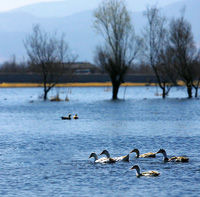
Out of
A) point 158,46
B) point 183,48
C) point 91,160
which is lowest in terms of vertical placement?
point 91,160

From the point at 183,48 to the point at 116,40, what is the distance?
8776mm

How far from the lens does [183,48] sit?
2901 inches

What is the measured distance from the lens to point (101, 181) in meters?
18.2

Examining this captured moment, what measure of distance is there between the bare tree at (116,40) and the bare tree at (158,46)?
251 cm

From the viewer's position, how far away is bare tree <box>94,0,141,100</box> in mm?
74812

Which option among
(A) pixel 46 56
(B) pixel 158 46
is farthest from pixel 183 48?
(A) pixel 46 56

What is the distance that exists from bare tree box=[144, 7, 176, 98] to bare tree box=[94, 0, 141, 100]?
2.51 metres

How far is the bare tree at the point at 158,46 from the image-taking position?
76750 mm

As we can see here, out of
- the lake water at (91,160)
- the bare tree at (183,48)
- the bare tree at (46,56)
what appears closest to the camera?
the lake water at (91,160)

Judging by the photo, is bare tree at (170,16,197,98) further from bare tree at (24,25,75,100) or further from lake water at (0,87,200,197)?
lake water at (0,87,200,197)

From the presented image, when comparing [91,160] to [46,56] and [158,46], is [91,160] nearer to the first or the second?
[46,56]

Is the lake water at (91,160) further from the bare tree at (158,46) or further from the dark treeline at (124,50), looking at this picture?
the bare tree at (158,46)

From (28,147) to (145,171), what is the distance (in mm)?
8612

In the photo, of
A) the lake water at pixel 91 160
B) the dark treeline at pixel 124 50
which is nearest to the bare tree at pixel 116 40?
the dark treeline at pixel 124 50
